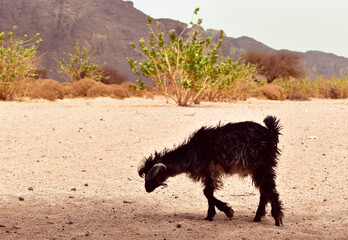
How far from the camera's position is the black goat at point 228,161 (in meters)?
3.46

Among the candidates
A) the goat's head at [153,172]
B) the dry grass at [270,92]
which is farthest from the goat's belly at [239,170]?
the dry grass at [270,92]

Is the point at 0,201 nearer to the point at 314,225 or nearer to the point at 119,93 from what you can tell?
the point at 314,225

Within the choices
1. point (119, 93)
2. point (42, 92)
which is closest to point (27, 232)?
point (42, 92)

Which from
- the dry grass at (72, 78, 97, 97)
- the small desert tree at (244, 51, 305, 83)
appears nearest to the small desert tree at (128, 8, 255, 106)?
the dry grass at (72, 78, 97, 97)

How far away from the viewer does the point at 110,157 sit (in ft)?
19.6

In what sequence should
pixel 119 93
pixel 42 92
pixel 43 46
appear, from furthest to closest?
1. pixel 43 46
2. pixel 119 93
3. pixel 42 92

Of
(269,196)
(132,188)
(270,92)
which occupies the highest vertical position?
(270,92)

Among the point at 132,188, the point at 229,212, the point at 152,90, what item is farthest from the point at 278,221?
the point at 152,90

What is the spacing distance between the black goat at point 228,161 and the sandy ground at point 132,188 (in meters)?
0.22

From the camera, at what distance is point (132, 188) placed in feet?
15.2

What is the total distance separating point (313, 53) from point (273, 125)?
3276 inches

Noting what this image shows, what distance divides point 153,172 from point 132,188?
48.4 inches

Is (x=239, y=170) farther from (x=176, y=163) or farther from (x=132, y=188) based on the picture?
(x=132, y=188)

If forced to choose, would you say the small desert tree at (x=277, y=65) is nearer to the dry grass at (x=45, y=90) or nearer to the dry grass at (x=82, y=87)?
the dry grass at (x=82, y=87)
